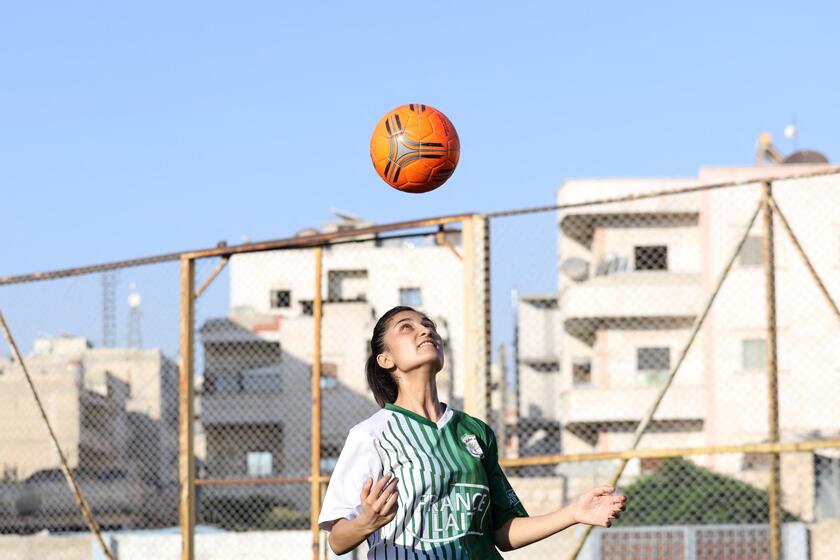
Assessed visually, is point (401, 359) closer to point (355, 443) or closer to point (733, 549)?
point (355, 443)

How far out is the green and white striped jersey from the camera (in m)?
4.69

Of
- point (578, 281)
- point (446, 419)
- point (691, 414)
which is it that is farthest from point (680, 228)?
point (446, 419)

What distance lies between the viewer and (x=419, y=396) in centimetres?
493

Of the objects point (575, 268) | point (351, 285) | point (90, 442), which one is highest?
point (575, 268)

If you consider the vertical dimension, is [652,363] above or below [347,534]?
below

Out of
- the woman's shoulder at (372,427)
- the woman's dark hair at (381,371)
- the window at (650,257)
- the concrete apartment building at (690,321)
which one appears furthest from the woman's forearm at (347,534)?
the window at (650,257)

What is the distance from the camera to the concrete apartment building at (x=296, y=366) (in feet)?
148

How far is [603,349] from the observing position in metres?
42.4

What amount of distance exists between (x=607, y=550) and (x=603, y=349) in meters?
26.4

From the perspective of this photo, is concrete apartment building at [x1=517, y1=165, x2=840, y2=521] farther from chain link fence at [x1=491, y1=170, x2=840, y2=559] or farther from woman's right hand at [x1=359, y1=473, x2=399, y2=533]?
woman's right hand at [x1=359, y1=473, x2=399, y2=533]

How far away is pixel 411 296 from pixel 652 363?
13.1 meters

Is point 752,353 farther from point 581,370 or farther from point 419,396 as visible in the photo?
point 419,396

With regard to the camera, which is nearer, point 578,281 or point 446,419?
point 446,419

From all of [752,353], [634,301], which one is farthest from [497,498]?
[634,301]
